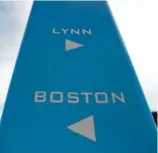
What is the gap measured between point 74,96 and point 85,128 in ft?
0.90

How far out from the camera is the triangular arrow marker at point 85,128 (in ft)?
5.71

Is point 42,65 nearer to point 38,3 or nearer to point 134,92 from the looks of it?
point 134,92

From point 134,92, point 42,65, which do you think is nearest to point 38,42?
point 42,65

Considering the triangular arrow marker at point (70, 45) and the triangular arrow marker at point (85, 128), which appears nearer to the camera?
the triangular arrow marker at point (85, 128)

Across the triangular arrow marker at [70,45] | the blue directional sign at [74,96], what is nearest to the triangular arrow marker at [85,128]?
the blue directional sign at [74,96]

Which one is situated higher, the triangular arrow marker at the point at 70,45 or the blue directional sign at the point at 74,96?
the triangular arrow marker at the point at 70,45

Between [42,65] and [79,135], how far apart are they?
689 mm

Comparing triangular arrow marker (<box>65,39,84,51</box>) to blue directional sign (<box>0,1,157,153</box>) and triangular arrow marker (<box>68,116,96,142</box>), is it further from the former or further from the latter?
triangular arrow marker (<box>68,116,96,142</box>)

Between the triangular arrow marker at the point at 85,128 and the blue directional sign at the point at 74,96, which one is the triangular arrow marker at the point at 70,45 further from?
the triangular arrow marker at the point at 85,128

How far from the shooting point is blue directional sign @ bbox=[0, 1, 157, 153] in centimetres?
169

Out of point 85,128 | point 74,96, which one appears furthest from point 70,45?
point 85,128

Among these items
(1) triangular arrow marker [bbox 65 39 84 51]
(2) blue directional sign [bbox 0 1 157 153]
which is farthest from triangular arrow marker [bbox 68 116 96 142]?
(1) triangular arrow marker [bbox 65 39 84 51]

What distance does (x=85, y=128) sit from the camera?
1.78 meters

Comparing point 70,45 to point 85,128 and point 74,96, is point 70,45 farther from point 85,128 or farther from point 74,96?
point 85,128
